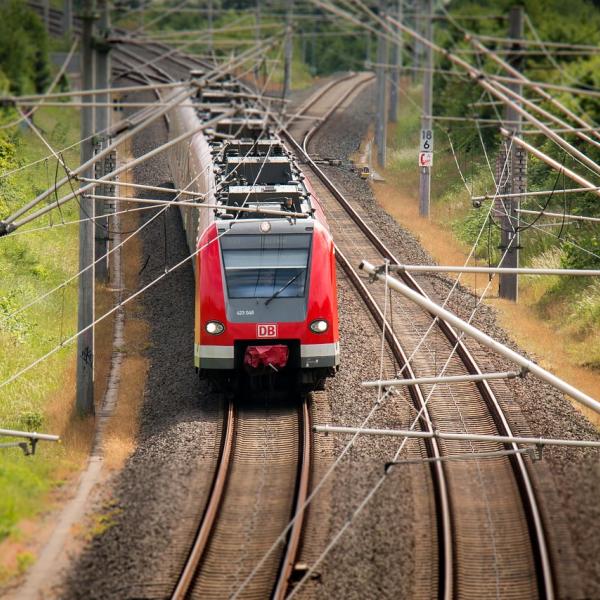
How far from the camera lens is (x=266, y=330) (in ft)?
61.9

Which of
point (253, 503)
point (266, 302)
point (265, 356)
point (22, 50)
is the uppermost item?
point (22, 50)

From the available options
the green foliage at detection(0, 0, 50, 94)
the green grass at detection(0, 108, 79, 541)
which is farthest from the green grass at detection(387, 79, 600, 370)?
the green foliage at detection(0, 0, 50, 94)

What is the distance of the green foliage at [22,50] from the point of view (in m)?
47.2

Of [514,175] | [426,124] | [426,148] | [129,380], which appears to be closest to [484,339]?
[129,380]

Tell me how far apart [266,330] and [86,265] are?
3.20 m

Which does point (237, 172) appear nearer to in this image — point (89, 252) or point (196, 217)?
point (196, 217)

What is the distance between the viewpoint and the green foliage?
47250 mm

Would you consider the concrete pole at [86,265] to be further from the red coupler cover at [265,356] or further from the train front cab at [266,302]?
the red coupler cover at [265,356]

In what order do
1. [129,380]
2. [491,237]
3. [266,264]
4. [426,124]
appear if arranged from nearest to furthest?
[266,264] → [129,380] → [491,237] → [426,124]

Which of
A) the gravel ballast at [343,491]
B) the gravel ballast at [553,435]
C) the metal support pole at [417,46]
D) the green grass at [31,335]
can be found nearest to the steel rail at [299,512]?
the gravel ballast at [343,491]

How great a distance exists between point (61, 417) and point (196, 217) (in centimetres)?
537

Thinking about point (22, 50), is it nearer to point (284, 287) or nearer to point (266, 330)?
point (284, 287)

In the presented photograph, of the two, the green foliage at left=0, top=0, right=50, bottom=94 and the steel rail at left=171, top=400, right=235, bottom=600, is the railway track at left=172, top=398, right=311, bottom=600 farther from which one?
the green foliage at left=0, top=0, right=50, bottom=94

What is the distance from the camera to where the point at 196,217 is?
2353 centimetres
